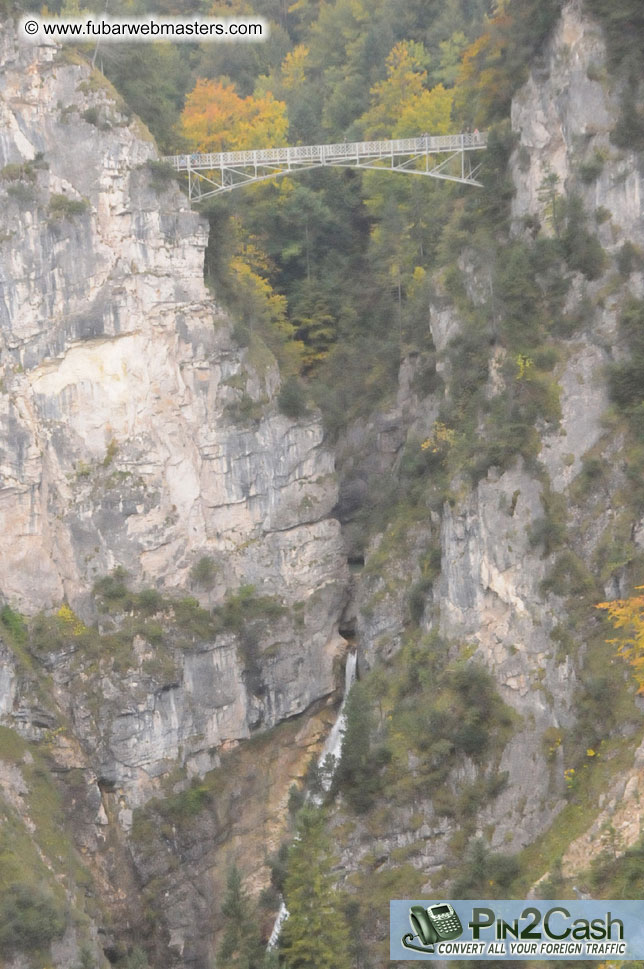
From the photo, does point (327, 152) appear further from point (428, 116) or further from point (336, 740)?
point (336, 740)

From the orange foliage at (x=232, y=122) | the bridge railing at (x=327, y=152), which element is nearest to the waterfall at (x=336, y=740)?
the bridge railing at (x=327, y=152)

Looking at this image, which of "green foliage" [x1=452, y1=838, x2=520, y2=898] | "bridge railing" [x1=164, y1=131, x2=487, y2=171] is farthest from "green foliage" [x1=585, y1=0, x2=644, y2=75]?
"green foliage" [x1=452, y1=838, x2=520, y2=898]

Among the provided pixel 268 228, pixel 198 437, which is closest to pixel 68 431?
pixel 198 437

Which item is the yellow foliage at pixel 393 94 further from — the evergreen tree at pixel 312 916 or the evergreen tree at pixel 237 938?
the evergreen tree at pixel 237 938

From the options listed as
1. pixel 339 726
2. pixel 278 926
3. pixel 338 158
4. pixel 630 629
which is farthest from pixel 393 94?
pixel 278 926

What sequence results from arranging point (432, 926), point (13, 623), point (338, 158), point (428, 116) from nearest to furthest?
1. point (432, 926)
2. point (13, 623)
3. point (338, 158)
4. point (428, 116)

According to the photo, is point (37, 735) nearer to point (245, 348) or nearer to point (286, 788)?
point (286, 788)

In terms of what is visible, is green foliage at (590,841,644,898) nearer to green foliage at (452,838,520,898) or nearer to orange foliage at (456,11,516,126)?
green foliage at (452,838,520,898)
